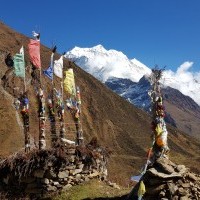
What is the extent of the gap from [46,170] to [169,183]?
6.90 metres

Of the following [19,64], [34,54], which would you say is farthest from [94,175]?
[19,64]

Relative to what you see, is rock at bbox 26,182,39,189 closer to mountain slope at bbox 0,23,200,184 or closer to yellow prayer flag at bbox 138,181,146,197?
yellow prayer flag at bbox 138,181,146,197

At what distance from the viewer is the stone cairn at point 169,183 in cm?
1656

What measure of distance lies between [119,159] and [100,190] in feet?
239

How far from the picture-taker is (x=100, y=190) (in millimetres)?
21844

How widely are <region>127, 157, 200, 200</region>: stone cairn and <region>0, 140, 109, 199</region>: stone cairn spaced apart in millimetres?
5618

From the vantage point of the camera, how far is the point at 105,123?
121 meters

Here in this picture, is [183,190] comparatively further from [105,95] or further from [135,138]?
[105,95]

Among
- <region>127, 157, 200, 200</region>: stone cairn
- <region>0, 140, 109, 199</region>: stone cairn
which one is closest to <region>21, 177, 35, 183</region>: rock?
<region>0, 140, 109, 199</region>: stone cairn

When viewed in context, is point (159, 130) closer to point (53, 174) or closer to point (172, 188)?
point (172, 188)

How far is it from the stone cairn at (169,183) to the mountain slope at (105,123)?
5227 cm

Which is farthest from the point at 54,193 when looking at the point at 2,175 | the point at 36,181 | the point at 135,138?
the point at 135,138

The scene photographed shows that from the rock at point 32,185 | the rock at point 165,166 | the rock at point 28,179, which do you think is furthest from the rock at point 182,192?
the rock at point 28,179

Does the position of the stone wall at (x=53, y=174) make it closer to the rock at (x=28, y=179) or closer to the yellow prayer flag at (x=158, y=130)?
the rock at (x=28, y=179)
